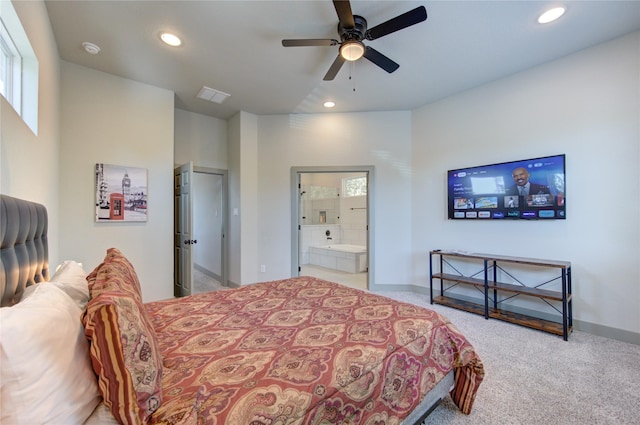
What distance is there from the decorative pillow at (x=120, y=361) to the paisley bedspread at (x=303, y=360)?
0.09 metres

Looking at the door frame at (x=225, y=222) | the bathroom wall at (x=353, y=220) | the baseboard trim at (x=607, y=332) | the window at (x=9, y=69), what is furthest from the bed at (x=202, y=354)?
the bathroom wall at (x=353, y=220)

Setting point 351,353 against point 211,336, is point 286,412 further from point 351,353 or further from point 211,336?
point 211,336

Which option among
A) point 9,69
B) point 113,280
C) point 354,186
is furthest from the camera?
point 354,186

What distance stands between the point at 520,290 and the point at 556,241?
0.69 meters

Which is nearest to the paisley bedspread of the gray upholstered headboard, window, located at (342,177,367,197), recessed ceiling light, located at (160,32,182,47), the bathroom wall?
the gray upholstered headboard

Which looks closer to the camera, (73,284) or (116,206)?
(73,284)

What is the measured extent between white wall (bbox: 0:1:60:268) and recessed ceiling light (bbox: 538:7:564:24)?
388cm

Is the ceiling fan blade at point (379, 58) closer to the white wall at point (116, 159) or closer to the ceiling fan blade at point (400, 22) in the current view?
the ceiling fan blade at point (400, 22)

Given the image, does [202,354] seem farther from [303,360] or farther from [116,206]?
[116,206]

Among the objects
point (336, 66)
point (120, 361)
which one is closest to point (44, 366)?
point (120, 361)

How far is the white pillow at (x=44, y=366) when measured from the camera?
2.03 feet

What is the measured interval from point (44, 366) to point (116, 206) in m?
3.24

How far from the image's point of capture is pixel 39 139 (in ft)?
7.01

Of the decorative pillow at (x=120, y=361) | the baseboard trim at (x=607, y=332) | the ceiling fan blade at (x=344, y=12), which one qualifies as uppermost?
the ceiling fan blade at (x=344, y=12)
